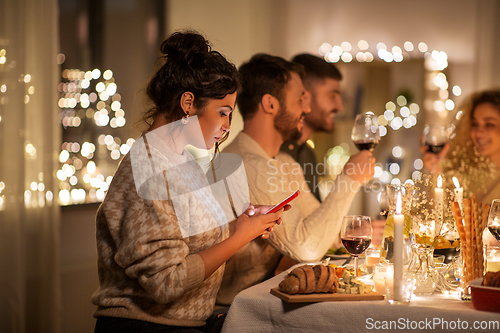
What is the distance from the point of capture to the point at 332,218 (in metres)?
1.63

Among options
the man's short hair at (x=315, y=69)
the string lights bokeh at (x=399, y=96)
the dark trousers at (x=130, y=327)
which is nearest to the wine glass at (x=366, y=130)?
the dark trousers at (x=130, y=327)

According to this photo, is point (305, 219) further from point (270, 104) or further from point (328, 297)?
point (328, 297)

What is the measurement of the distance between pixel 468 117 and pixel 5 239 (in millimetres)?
2623

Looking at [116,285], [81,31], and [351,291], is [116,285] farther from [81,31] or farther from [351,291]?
[81,31]

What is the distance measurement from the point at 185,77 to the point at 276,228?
0.66 metres

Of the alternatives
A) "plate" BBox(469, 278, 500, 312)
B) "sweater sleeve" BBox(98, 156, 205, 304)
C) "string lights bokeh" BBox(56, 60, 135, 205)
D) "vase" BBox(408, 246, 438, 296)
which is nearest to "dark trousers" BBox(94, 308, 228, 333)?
"sweater sleeve" BBox(98, 156, 205, 304)

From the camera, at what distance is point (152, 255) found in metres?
1.07

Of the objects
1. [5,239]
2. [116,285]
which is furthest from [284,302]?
[5,239]

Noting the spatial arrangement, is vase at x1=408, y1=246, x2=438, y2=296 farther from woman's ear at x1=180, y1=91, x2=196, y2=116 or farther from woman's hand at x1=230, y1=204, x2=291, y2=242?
woman's ear at x1=180, y1=91, x2=196, y2=116

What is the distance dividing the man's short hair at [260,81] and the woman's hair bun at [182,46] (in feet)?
1.91

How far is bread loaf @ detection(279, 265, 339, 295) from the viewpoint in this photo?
3.35 feet

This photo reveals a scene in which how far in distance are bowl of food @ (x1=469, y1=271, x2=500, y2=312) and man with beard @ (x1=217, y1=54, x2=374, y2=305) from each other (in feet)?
Result: 2.29

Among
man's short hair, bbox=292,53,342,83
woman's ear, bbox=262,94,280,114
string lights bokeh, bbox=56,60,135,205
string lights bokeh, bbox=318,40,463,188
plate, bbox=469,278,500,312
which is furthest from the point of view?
string lights bokeh, bbox=318,40,463,188

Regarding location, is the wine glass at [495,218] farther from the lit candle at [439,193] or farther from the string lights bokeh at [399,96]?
the string lights bokeh at [399,96]
